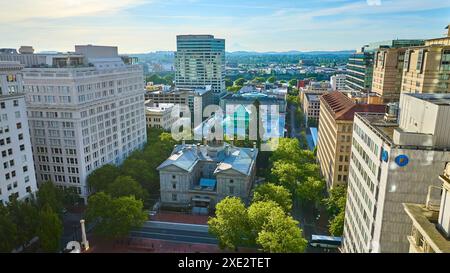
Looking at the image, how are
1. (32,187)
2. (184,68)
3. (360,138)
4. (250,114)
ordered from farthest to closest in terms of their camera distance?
1. (184,68)
2. (250,114)
3. (32,187)
4. (360,138)

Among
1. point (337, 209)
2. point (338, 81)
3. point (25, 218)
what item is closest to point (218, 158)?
point (337, 209)

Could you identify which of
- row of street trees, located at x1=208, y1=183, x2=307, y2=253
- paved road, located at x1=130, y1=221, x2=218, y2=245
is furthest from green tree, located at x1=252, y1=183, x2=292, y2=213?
paved road, located at x1=130, y1=221, x2=218, y2=245

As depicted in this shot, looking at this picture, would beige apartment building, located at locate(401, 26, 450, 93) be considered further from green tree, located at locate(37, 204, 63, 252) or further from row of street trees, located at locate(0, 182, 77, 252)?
row of street trees, located at locate(0, 182, 77, 252)

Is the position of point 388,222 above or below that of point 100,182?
above

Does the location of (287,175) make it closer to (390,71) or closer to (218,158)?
(218,158)

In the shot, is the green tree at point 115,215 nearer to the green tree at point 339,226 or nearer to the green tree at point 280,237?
the green tree at point 280,237

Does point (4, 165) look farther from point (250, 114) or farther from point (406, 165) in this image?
point (250, 114)
